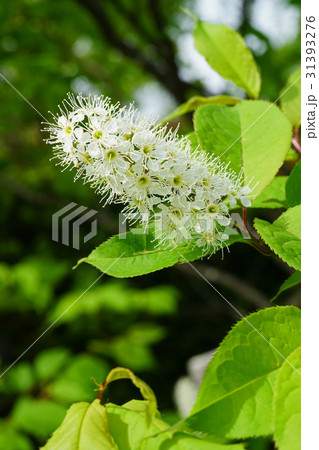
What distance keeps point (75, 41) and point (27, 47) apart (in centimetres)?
127

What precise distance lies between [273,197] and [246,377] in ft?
1.29

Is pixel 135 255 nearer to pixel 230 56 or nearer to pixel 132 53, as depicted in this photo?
pixel 230 56

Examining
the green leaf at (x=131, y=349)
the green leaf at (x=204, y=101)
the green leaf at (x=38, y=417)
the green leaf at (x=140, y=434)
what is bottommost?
the green leaf at (x=38, y=417)

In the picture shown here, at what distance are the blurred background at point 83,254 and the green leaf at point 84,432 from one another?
1109 mm

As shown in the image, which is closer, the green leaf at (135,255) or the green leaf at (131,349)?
the green leaf at (135,255)

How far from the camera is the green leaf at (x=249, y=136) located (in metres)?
0.72

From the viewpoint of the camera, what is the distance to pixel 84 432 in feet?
1.92

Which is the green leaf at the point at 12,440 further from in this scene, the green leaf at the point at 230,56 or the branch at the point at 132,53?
the branch at the point at 132,53

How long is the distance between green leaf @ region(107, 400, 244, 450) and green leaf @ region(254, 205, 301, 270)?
264 millimetres

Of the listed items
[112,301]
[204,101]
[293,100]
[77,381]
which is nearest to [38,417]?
[77,381]

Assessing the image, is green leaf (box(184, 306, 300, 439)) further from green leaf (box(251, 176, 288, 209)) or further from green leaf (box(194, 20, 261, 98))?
green leaf (box(194, 20, 261, 98))

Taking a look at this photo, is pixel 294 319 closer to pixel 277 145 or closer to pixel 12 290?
pixel 277 145

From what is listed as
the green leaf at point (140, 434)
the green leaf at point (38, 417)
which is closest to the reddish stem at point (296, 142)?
the green leaf at point (140, 434)

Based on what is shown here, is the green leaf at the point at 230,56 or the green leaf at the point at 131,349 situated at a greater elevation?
the green leaf at the point at 230,56
